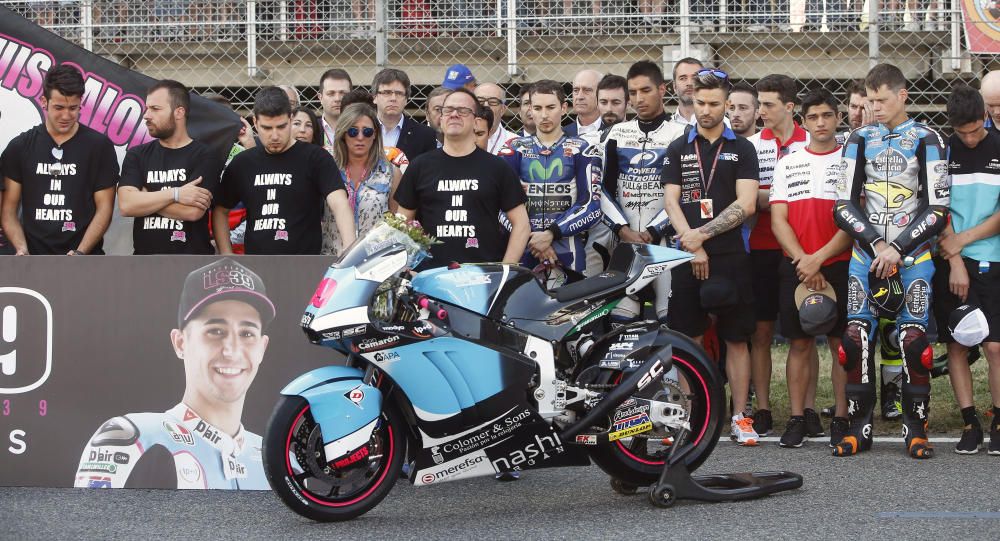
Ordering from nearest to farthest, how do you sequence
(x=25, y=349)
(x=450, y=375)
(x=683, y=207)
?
1. (x=450, y=375)
2. (x=25, y=349)
3. (x=683, y=207)

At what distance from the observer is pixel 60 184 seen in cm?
690

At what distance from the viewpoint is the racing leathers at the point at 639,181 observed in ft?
24.7

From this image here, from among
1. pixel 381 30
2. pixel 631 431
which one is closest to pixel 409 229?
pixel 631 431

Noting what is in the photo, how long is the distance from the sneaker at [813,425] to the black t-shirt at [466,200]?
2.15 metres

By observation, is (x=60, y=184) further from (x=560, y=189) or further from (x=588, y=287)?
(x=588, y=287)

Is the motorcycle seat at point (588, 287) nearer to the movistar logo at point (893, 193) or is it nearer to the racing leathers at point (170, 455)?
the racing leathers at point (170, 455)

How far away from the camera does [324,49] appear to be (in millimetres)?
11039

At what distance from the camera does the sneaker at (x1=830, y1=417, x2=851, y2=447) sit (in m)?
7.04

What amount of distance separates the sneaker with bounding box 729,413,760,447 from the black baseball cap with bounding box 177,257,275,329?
9.00ft

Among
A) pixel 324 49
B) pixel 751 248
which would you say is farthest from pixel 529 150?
pixel 324 49

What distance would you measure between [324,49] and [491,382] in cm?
623

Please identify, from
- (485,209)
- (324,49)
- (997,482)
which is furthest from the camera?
(324,49)

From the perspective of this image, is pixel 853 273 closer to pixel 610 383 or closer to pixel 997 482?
pixel 997 482

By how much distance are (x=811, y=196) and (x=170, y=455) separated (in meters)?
3.75
